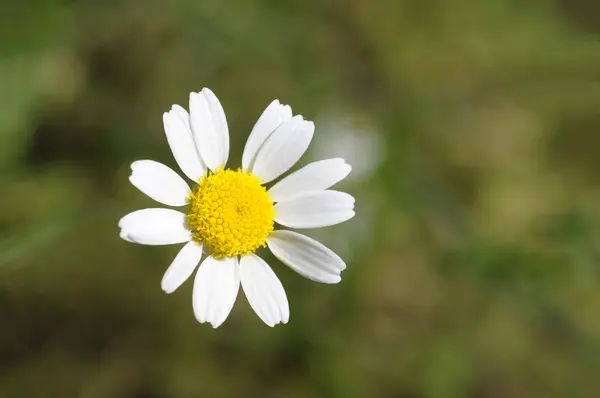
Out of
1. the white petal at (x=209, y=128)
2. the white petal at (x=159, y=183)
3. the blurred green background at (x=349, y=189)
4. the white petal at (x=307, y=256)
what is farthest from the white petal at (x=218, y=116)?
the blurred green background at (x=349, y=189)

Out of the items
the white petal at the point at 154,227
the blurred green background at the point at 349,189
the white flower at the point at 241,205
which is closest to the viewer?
the white petal at the point at 154,227

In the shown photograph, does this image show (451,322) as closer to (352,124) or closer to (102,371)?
(352,124)

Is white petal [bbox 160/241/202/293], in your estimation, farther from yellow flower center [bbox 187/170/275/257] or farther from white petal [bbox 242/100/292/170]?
white petal [bbox 242/100/292/170]

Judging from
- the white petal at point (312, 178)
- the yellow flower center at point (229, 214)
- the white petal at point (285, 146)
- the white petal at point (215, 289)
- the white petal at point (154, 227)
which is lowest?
the white petal at point (215, 289)

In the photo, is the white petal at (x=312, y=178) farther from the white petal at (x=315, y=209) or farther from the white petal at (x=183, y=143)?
the white petal at (x=183, y=143)

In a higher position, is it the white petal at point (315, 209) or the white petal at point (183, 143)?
the white petal at point (183, 143)

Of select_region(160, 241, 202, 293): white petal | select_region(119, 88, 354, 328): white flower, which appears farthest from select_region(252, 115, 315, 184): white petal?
select_region(160, 241, 202, 293): white petal
